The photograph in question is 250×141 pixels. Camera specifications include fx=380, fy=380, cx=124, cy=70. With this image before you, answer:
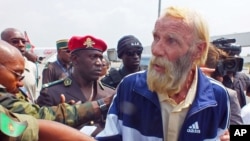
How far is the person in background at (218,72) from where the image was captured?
2.38m

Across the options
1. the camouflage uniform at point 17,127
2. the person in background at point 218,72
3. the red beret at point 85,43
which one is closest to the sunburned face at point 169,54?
the person in background at point 218,72

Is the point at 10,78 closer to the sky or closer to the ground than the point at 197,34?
closer to the ground

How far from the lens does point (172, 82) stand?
1870mm

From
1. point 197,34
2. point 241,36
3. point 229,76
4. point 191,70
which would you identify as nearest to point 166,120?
point 191,70

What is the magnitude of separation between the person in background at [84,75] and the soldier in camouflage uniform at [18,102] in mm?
686

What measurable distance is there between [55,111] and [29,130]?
1.05 meters

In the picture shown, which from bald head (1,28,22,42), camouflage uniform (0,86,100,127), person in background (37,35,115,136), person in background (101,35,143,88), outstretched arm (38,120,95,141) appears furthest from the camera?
bald head (1,28,22,42)

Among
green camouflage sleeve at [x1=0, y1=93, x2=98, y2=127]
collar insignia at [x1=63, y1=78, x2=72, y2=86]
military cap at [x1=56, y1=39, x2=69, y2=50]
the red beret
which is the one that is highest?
the red beret

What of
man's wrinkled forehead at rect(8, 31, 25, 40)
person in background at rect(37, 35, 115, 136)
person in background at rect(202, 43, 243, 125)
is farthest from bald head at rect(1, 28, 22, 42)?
person in background at rect(202, 43, 243, 125)

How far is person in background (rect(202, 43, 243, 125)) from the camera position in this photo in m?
2.38

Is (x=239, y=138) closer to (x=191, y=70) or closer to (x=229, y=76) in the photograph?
(x=191, y=70)

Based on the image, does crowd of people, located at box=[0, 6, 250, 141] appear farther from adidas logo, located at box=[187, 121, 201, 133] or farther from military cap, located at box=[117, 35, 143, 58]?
military cap, located at box=[117, 35, 143, 58]

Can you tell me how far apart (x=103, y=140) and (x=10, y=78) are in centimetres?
53

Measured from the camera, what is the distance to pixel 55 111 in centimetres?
205
